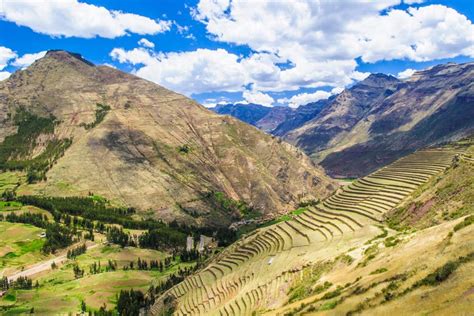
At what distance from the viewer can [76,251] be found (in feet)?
529

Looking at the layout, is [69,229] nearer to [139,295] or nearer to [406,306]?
[139,295]

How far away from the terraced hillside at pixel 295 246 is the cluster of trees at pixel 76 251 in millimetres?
67505

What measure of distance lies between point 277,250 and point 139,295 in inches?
2068

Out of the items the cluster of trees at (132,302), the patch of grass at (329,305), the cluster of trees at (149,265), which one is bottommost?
the cluster of trees at (132,302)

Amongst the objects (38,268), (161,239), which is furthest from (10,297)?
(161,239)

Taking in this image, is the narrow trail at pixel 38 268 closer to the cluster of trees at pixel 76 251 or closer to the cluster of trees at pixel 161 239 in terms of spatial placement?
the cluster of trees at pixel 76 251

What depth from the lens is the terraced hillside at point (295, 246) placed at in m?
62.4

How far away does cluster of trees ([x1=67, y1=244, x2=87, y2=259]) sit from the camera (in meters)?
157

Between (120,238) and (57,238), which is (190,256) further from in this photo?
(57,238)

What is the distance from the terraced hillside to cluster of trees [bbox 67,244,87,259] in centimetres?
6751

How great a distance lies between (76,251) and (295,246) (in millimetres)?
115088

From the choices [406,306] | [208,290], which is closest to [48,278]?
[208,290]

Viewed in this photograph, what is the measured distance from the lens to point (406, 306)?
971 inches

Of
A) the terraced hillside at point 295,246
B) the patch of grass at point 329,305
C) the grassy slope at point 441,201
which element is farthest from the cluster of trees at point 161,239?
the patch of grass at point 329,305
